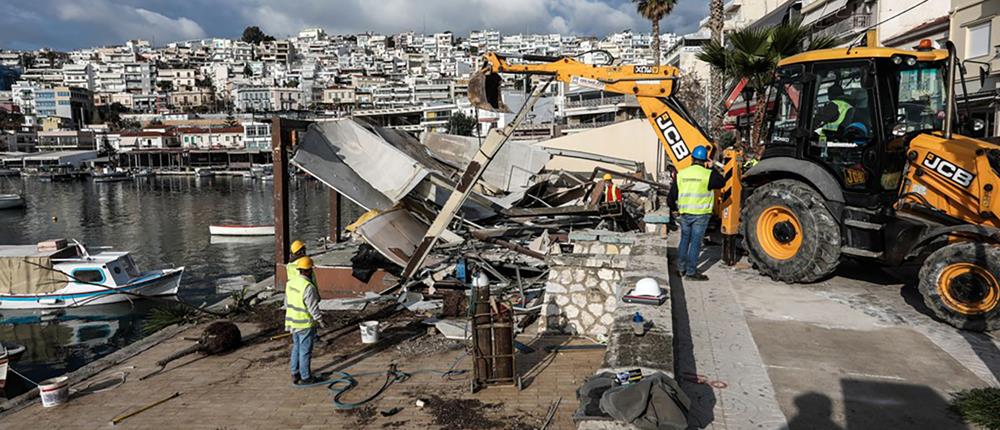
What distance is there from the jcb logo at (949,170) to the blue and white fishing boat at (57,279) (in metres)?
20.2

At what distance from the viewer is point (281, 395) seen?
275 inches

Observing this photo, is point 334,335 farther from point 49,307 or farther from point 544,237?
point 49,307

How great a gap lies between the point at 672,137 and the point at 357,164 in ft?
22.4

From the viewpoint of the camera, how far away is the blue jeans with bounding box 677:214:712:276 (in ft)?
26.9

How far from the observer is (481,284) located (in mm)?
9102

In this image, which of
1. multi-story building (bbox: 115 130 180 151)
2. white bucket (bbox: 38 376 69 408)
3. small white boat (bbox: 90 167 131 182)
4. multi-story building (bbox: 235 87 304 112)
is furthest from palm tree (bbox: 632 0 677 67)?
multi-story building (bbox: 235 87 304 112)

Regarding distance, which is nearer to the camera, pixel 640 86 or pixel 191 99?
pixel 640 86

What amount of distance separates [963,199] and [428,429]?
6.35 meters

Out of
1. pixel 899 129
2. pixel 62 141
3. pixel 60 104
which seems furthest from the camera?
pixel 60 104

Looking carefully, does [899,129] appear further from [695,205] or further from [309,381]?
[309,381]

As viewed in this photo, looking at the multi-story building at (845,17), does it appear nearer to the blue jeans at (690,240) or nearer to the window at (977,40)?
the window at (977,40)

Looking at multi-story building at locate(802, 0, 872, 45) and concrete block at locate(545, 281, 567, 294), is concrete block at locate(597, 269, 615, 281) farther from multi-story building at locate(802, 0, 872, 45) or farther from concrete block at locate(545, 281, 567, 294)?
multi-story building at locate(802, 0, 872, 45)

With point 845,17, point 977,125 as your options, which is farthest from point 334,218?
point 845,17

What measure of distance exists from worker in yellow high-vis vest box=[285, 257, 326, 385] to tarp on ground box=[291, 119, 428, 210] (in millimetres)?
5810
